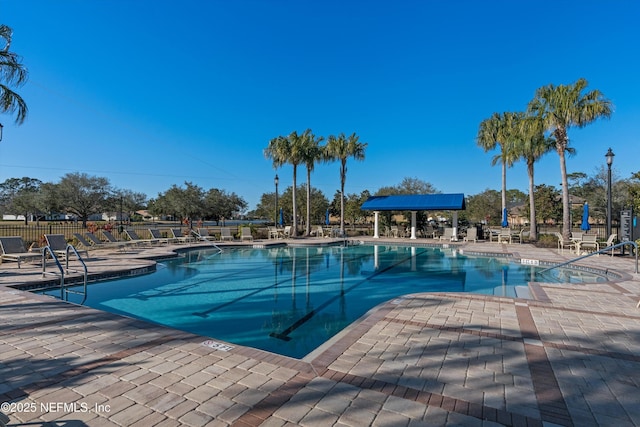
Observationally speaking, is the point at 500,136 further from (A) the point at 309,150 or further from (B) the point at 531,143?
(A) the point at 309,150

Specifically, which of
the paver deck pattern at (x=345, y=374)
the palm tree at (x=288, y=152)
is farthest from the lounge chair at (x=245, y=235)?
the paver deck pattern at (x=345, y=374)

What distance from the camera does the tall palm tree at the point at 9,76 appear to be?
31.0 ft

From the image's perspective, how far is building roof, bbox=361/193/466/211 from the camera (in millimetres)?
21434

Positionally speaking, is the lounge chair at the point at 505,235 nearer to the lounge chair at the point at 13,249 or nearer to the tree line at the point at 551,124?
the tree line at the point at 551,124

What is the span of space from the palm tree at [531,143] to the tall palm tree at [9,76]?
22.4 m

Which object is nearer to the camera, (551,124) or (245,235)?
(551,124)

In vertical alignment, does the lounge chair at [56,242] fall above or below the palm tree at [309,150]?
below

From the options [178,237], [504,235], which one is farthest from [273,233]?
[504,235]

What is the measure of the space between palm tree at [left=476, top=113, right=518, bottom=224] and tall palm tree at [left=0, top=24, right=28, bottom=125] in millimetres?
23741

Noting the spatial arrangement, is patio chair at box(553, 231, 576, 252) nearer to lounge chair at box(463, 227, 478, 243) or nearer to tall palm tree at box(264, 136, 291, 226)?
lounge chair at box(463, 227, 478, 243)

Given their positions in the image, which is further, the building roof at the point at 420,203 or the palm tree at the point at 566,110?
the building roof at the point at 420,203

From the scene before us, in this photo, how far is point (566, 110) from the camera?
1554cm

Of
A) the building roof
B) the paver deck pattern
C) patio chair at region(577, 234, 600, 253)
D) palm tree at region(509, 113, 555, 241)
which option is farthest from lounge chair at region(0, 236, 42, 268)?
palm tree at region(509, 113, 555, 241)

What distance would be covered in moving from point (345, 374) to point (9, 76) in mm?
12891
